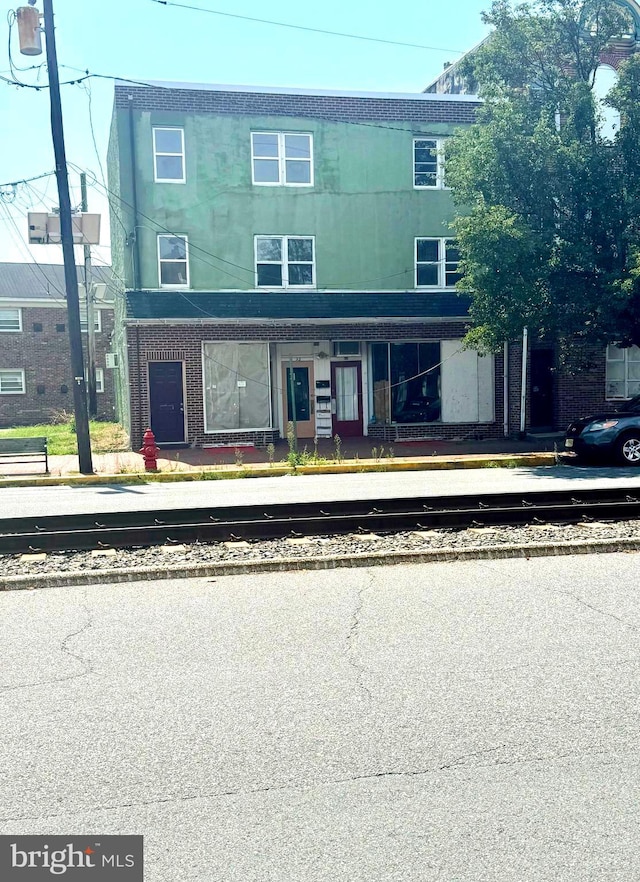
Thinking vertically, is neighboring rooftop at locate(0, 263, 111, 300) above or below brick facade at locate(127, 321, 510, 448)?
above

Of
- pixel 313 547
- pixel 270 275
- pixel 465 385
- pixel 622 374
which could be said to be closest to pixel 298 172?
pixel 270 275

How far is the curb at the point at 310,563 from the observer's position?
744 centimetres

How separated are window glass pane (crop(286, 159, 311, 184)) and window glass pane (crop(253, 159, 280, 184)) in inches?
12.6

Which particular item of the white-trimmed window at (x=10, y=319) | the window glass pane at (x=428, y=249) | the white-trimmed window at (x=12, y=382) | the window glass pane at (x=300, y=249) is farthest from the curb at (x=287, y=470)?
the white-trimmed window at (x=10, y=319)

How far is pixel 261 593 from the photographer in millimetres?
6977

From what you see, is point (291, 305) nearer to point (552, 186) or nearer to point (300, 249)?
point (300, 249)

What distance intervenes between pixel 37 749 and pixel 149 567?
3.75m

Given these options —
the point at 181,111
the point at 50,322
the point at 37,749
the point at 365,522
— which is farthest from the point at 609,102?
the point at 50,322

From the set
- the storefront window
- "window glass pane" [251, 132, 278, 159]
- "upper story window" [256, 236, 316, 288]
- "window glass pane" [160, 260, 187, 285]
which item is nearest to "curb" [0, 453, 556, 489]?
the storefront window

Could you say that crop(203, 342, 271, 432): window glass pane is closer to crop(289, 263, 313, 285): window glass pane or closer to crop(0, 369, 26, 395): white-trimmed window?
crop(289, 263, 313, 285): window glass pane

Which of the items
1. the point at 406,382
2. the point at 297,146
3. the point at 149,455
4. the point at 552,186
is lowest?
the point at 149,455

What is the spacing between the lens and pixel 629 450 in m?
16.4

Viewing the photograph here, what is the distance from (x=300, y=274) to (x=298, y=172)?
295 cm

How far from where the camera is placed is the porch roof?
72.1 feet
